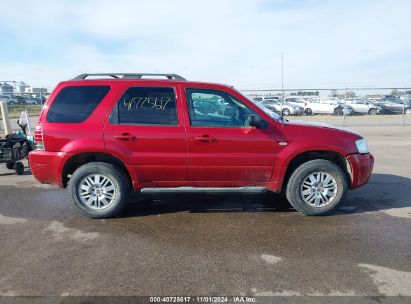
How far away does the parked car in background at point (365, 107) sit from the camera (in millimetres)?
29141

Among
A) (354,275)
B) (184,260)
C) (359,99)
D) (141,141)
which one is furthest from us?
(359,99)

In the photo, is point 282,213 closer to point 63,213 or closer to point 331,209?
point 331,209

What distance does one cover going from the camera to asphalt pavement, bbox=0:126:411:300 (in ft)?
10.6

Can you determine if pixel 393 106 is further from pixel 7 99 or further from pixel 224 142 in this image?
pixel 7 99

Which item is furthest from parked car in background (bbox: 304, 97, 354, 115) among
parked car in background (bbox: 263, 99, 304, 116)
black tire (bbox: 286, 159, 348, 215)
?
black tire (bbox: 286, 159, 348, 215)

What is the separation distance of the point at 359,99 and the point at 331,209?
92.4 feet

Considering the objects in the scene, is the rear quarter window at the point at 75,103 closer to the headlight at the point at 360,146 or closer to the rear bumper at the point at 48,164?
the rear bumper at the point at 48,164

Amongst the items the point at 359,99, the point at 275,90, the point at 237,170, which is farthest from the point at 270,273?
the point at 359,99

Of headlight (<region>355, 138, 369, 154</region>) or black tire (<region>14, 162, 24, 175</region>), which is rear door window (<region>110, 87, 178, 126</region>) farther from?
black tire (<region>14, 162, 24, 175</region>)

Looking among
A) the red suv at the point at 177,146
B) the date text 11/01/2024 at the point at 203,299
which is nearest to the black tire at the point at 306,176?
the red suv at the point at 177,146

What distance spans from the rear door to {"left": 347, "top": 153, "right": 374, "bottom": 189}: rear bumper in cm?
225

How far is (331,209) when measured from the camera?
16.5ft

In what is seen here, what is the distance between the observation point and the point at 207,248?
405cm

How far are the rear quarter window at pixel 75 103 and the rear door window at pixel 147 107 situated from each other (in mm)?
300
